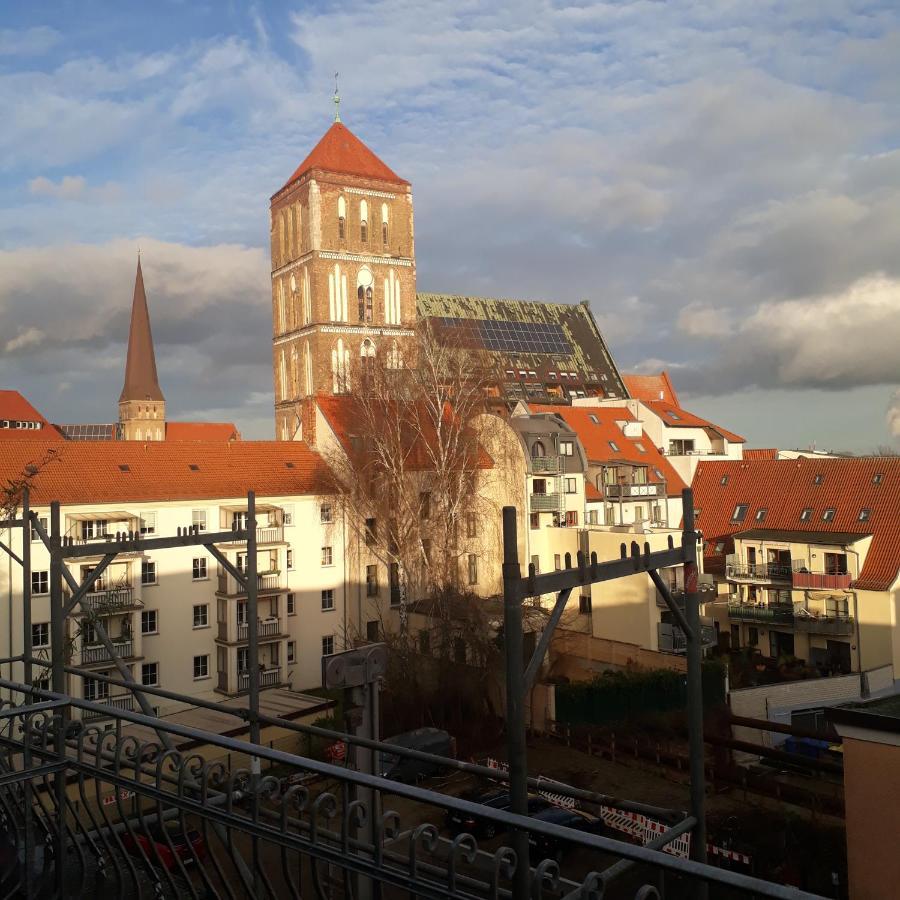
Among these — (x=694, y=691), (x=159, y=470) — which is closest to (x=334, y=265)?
(x=159, y=470)

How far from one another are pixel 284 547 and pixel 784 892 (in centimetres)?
3037

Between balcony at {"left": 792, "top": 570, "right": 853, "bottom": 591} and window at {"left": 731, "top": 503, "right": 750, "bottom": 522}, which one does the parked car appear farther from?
window at {"left": 731, "top": 503, "right": 750, "bottom": 522}

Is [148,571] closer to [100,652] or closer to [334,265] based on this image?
[100,652]

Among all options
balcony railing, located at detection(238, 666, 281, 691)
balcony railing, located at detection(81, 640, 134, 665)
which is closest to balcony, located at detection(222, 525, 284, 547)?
balcony railing, located at detection(238, 666, 281, 691)

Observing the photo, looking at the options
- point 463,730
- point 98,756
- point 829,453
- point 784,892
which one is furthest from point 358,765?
point 829,453

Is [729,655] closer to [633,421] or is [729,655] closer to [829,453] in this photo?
[633,421]

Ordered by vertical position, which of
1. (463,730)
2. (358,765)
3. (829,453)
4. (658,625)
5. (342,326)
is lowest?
(463,730)

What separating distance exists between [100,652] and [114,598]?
267cm

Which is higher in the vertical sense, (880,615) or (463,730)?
(880,615)

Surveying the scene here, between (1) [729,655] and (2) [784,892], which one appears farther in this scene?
(1) [729,655]

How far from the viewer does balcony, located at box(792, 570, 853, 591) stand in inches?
1251

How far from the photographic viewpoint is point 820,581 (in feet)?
106

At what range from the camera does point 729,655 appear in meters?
34.2

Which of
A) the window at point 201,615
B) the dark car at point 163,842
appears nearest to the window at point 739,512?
the window at point 201,615
